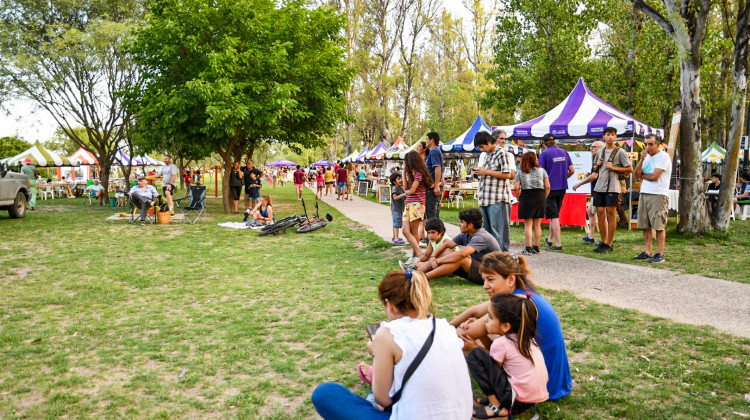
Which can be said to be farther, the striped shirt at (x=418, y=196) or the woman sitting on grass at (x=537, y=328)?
the striped shirt at (x=418, y=196)

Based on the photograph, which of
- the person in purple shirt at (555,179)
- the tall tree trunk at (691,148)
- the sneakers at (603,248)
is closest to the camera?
the sneakers at (603,248)

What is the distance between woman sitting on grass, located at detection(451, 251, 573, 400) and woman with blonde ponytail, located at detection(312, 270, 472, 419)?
0.94 m

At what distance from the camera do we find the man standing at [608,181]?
8.34m

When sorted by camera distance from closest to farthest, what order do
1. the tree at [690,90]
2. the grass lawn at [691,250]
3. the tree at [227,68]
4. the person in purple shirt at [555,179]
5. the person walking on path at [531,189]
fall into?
the grass lawn at [691,250], the person walking on path at [531,189], the person in purple shirt at [555,179], the tree at [690,90], the tree at [227,68]

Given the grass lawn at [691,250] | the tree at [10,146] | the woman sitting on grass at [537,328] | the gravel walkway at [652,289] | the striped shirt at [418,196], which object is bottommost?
the gravel walkway at [652,289]

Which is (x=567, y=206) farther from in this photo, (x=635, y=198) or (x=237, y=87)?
(x=237, y=87)

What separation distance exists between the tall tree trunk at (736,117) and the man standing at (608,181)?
3.10 meters

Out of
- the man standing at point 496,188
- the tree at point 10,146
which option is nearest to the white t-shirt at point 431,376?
the man standing at point 496,188

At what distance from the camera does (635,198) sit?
12.5 meters

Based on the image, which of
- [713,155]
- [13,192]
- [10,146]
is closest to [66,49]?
[13,192]

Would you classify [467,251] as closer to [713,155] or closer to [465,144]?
[465,144]

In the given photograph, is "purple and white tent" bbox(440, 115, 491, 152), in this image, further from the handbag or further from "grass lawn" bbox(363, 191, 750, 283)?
the handbag

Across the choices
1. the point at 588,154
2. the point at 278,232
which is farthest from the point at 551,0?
the point at 278,232

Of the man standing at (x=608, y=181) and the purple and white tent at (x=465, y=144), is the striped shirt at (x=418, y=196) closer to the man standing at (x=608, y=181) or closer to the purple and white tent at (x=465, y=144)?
the man standing at (x=608, y=181)
